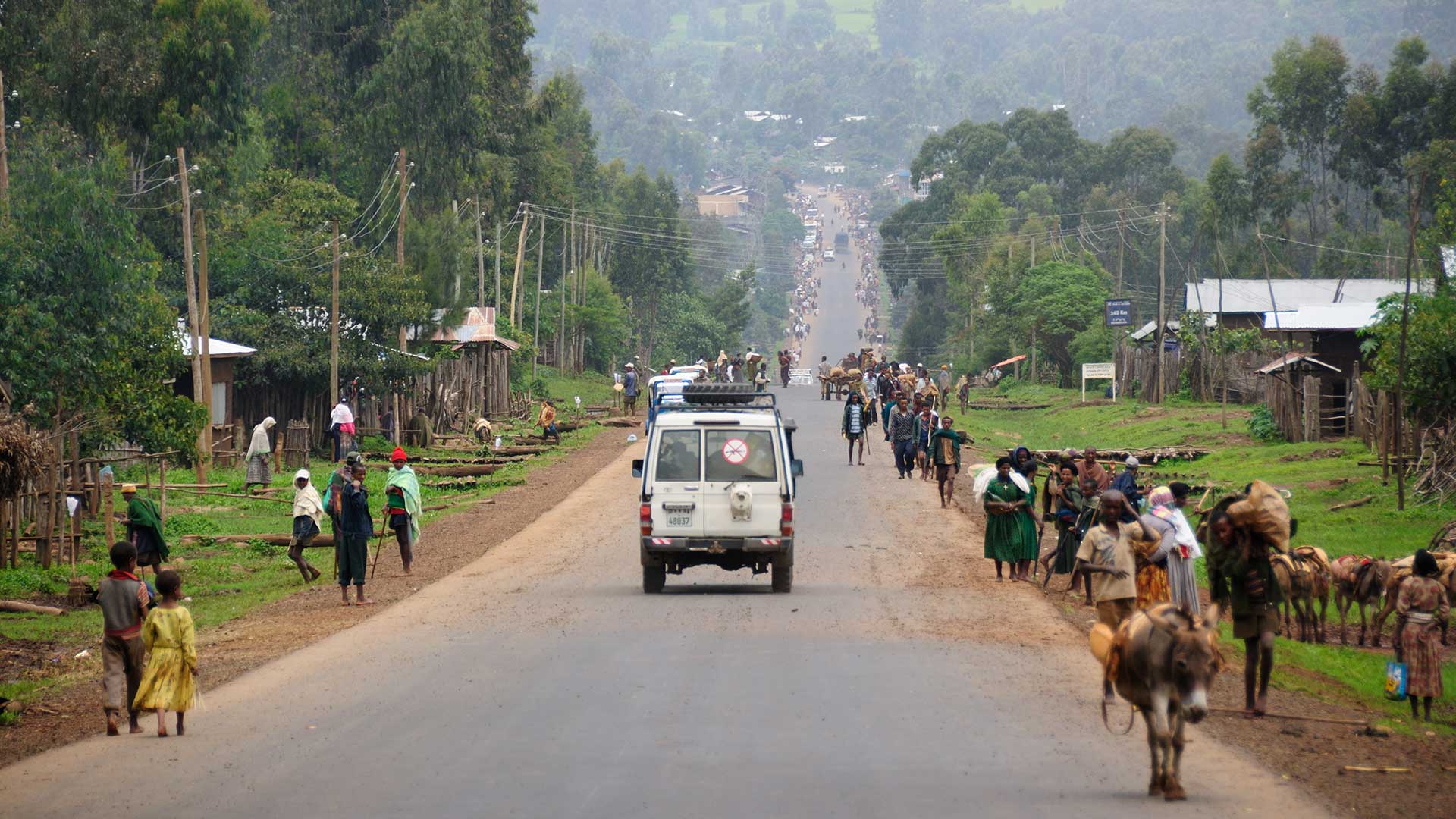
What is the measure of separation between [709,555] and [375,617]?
12.2 feet

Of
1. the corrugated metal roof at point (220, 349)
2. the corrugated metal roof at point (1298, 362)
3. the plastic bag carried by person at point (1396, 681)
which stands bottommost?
the plastic bag carried by person at point (1396, 681)

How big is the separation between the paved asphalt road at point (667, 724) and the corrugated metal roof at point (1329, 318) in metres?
26.1

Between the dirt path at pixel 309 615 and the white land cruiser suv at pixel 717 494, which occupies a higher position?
the white land cruiser suv at pixel 717 494

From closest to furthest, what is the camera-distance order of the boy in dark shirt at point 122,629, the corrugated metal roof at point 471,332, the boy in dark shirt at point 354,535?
the boy in dark shirt at point 122,629 → the boy in dark shirt at point 354,535 → the corrugated metal roof at point 471,332

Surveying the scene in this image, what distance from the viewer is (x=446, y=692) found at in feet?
42.1

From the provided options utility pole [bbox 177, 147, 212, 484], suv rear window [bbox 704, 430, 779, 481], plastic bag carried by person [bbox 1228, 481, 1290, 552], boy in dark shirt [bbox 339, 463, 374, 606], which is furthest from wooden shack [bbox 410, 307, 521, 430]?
plastic bag carried by person [bbox 1228, 481, 1290, 552]

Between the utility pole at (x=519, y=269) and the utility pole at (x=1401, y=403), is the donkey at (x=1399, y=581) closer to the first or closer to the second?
the utility pole at (x=1401, y=403)

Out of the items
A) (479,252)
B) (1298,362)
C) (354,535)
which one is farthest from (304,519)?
(479,252)

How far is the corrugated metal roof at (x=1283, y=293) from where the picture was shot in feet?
201

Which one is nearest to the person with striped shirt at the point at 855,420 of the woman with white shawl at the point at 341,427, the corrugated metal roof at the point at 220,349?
the woman with white shawl at the point at 341,427

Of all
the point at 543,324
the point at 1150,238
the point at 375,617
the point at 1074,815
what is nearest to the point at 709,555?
the point at 375,617

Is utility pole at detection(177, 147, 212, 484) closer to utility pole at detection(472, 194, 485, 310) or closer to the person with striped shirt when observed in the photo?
the person with striped shirt

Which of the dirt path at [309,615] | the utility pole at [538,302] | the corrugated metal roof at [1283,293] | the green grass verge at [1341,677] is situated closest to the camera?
the dirt path at [309,615]

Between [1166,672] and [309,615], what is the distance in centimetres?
1139
